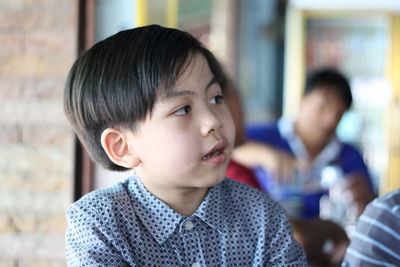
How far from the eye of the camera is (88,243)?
0.89m

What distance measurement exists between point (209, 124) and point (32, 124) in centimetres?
52

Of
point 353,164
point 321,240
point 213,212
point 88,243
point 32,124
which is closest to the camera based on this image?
point 88,243

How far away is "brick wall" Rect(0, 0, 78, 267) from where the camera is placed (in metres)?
1.23

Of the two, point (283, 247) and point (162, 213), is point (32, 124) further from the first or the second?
point (283, 247)

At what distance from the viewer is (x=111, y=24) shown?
4.35 ft

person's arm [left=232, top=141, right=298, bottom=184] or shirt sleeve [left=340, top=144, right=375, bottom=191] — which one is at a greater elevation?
person's arm [left=232, top=141, right=298, bottom=184]

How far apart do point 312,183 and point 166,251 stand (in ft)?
4.24

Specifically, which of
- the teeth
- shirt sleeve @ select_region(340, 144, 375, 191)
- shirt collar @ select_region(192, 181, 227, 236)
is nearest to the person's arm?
shirt sleeve @ select_region(340, 144, 375, 191)

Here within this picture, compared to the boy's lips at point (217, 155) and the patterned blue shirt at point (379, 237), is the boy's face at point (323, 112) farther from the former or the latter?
the boy's lips at point (217, 155)

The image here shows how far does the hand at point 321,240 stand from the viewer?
1.67m

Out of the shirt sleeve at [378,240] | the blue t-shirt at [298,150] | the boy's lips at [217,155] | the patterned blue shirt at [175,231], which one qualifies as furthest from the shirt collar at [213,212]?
the blue t-shirt at [298,150]

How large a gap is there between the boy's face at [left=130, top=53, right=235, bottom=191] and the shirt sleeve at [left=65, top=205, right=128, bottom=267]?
0.45 feet

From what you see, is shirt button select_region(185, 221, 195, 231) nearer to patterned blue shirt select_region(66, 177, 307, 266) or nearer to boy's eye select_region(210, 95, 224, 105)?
patterned blue shirt select_region(66, 177, 307, 266)

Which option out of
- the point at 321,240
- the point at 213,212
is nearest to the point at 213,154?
the point at 213,212
